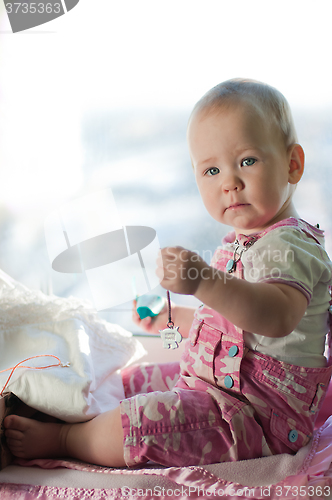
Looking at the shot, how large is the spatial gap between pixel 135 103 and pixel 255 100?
645mm

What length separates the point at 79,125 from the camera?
1.31 meters

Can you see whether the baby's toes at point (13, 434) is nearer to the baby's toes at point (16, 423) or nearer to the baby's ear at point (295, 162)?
the baby's toes at point (16, 423)

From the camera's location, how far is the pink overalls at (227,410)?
658mm

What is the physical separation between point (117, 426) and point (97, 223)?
0.58 meters

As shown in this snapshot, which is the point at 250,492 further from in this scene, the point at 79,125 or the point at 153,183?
the point at 79,125

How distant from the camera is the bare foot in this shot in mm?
704

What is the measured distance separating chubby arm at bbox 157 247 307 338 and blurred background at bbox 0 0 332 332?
2.35 feet

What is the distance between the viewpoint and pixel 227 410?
67 cm

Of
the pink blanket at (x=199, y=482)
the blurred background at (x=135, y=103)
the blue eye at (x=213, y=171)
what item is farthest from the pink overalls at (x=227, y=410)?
the blurred background at (x=135, y=103)

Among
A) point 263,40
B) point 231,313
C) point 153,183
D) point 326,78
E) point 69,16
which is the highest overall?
point 69,16

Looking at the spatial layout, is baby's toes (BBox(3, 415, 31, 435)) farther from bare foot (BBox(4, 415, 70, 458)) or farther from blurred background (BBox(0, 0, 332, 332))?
blurred background (BBox(0, 0, 332, 332))

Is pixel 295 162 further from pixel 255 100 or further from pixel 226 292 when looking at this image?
pixel 226 292

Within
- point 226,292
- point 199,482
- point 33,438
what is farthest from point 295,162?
A: point 33,438

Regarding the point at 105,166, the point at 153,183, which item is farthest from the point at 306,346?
the point at 105,166
